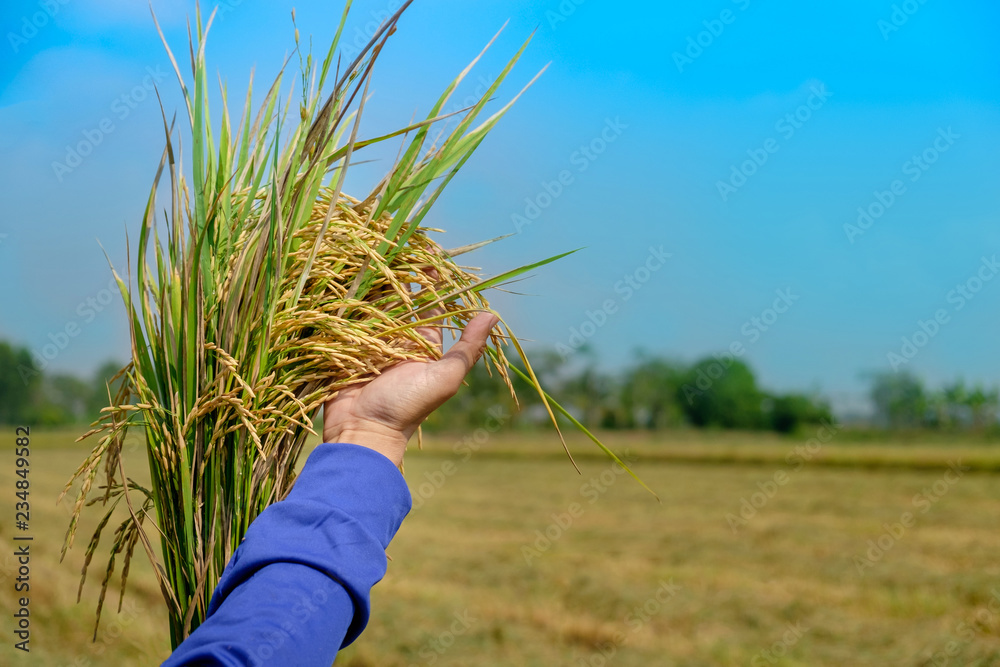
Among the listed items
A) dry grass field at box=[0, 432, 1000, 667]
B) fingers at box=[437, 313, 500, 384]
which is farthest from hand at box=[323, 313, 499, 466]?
dry grass field at box=[0, 432, 1000, 667]

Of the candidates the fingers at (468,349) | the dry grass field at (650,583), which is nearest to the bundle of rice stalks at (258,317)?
the fingers at (468,349)

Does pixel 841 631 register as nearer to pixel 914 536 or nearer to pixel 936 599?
pixel 936 599

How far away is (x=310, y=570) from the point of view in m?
1.07

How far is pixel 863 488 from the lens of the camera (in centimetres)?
1289

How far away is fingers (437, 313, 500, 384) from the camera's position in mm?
1329

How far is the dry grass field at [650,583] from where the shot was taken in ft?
15.6

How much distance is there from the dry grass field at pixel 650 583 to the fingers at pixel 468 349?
1.43 m

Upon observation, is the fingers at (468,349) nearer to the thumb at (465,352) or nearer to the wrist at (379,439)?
the thumb at (465,352)

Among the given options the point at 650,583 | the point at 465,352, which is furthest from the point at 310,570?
the point at 650,583

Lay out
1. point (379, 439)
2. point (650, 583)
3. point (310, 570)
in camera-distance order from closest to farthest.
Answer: point (310, 570)
point (379, 439)
point (650, 583)

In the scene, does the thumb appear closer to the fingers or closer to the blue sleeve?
the fingers

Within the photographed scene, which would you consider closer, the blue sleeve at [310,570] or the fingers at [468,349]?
the blue sleeve at [310,570]

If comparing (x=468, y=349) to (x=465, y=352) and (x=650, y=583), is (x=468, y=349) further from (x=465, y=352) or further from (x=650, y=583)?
Answer: (x=650, y=583)

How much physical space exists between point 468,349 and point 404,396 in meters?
0.16
